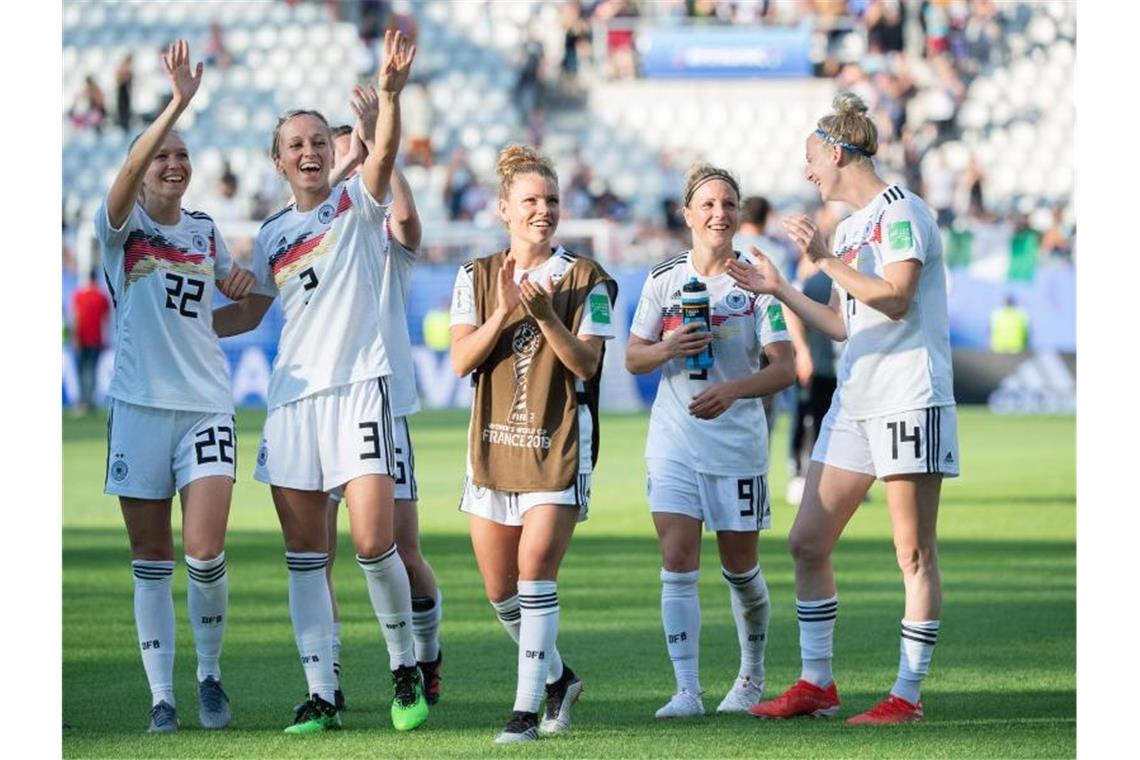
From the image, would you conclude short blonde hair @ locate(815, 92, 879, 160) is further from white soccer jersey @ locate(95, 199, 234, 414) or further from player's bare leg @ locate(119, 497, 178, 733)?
player's bare leg @ locate(119, 497, 178, 733)

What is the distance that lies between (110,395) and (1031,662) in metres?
3.99

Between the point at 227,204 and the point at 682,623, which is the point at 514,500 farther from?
the point at 227,204

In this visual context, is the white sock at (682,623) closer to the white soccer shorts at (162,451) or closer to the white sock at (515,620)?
the white sock at (515,620)

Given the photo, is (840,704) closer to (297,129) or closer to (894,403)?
(894,403)

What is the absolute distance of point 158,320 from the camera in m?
6.49

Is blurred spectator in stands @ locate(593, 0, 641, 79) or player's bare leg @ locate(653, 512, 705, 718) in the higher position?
blurred spectator in stands @ locate(593, 0, 641, 79)

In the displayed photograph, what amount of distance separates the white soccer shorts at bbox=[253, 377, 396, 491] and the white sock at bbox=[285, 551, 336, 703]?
10.3 inches

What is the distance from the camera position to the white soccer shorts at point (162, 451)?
6445mm

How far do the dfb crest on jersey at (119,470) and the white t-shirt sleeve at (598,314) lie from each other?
161 cm

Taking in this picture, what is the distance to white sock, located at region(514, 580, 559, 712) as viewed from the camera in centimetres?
627

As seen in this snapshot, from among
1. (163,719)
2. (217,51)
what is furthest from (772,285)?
(217,51)

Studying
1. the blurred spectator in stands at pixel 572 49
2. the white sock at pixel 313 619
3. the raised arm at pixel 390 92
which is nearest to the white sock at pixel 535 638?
the white sock at pixel 313 619

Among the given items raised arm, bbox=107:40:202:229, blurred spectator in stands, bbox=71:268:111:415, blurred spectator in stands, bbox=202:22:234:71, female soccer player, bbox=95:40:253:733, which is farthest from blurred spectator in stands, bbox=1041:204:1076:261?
raised arm, bbox=107:40:202:229
